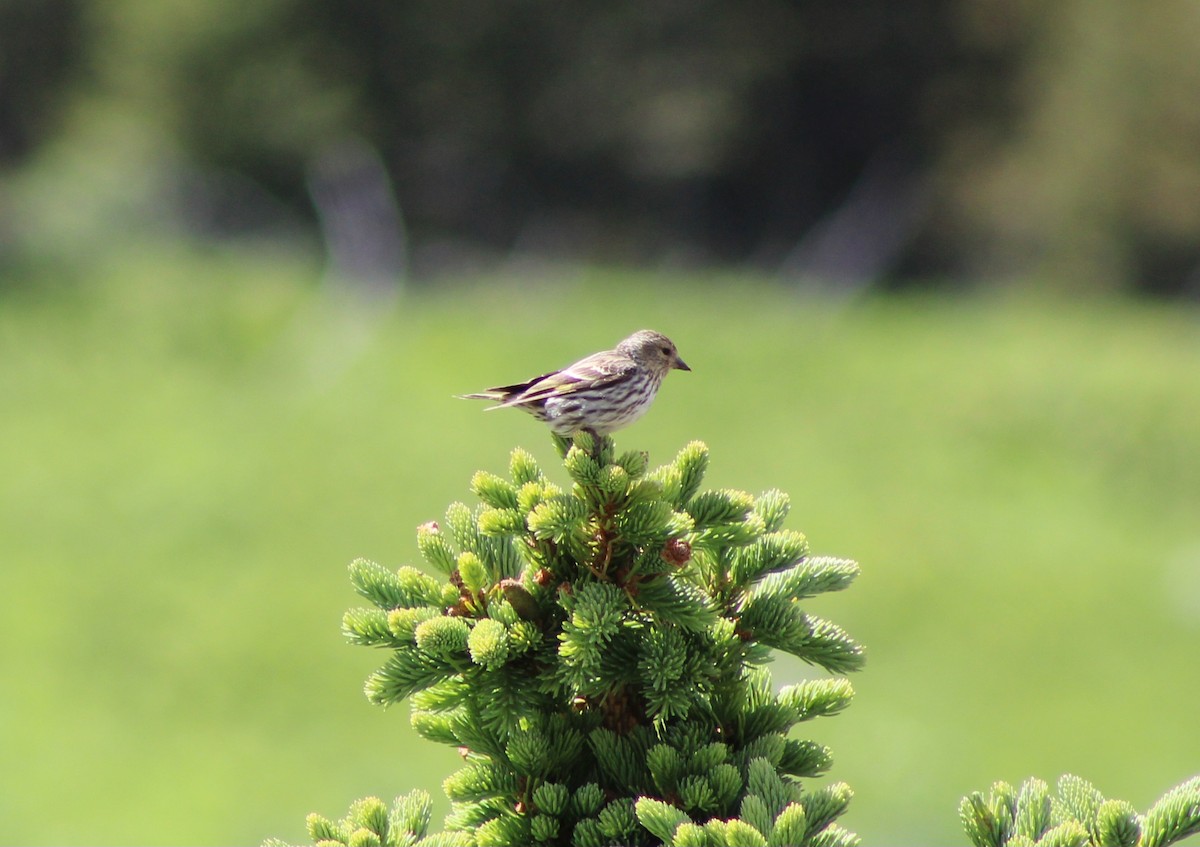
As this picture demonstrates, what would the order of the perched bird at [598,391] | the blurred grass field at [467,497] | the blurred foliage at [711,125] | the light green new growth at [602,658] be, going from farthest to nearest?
the blurred foliage at [711,125], the blurred grass field at [467,497], the perched bird at [598,391], the light green new growth at [602,658]

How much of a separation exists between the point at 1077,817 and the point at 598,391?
1.77m

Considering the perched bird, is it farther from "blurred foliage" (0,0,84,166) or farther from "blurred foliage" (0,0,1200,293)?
"blurred foliage" (0,0,84,166)

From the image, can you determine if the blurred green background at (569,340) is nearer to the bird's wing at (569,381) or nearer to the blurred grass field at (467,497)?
the blurred grass field at (467,497)

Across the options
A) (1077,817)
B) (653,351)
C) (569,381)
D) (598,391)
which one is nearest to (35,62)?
(653,351)

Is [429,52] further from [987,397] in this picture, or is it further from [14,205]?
[987,397]

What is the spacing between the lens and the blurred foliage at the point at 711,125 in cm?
2608

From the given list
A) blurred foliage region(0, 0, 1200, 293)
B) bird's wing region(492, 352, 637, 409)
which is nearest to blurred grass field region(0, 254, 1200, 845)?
blurred foliage region(0, 0, 1200, 293)

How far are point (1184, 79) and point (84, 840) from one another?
76.1 ft

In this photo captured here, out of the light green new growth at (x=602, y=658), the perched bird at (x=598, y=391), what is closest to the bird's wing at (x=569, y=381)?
the perched bird at (x=598, y=391)

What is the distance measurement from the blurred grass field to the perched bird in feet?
21.6

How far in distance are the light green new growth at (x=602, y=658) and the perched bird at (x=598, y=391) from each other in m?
0.95

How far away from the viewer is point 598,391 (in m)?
3.81

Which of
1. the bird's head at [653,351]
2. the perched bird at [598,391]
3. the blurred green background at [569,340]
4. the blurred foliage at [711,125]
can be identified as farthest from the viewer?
the blurred foliage at [711,125]

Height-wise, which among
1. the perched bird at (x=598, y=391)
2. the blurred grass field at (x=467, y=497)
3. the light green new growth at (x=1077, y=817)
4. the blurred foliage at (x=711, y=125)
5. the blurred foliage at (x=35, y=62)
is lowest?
the light green new growth at (x=1077, y=817)
